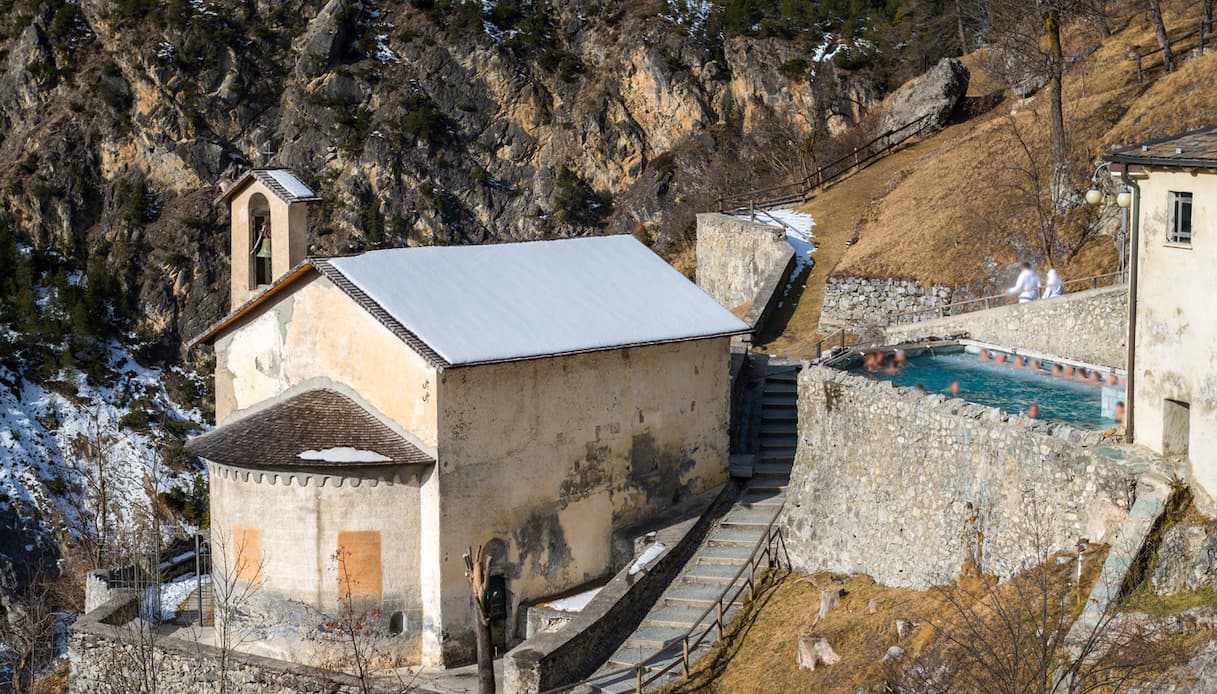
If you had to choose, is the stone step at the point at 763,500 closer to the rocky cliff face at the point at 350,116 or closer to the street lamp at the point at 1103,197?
the street lamp at the point at 1103,197

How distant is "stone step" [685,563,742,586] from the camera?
88.9ft

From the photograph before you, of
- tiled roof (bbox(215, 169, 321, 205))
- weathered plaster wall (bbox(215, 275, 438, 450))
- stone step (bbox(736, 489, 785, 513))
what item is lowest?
stone step (bbox(736, 489, 785, 513))

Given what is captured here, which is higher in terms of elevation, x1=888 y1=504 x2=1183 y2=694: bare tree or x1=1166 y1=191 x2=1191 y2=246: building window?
x1=1166 y1=191 x2=1191 y2=246: building window

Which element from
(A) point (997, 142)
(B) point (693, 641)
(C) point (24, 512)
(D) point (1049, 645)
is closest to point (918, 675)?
(D) point (1049, 645)

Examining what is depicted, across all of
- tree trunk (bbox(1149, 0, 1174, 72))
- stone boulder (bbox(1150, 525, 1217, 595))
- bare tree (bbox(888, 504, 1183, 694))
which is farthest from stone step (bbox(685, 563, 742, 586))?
tree trunk (bbox(1149, 0, 1174, 72))

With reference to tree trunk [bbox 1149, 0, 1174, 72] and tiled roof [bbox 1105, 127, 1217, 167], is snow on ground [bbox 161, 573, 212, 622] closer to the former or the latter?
tiled roof [bbox 1105, 127, 1217, 167]

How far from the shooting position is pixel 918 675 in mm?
18734

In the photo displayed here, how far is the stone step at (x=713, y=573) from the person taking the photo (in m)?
27.1

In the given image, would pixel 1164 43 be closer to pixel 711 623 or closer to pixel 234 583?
pixel 711 623

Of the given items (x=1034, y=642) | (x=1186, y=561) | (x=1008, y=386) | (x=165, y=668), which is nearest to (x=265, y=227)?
(x=165, y=668)

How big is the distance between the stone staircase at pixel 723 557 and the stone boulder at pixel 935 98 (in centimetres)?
2595

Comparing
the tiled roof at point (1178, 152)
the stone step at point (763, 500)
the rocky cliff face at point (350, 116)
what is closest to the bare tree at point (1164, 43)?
the stone step at point (763, 500)

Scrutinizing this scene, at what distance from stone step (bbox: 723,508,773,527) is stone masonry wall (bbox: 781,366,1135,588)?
65.2 inches

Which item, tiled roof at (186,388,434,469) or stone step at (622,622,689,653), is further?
tiled roof at (186,388,434,469)
